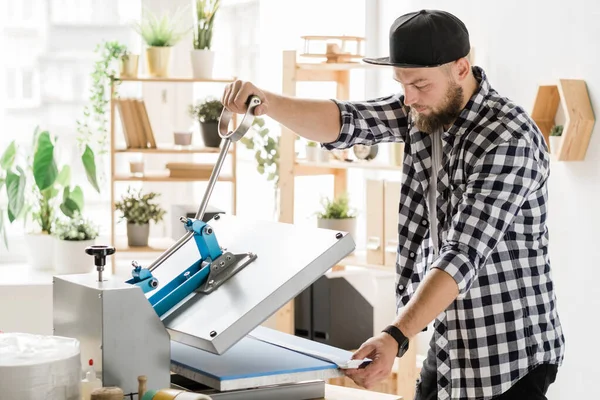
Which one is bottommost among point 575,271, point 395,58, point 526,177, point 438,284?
point 575,271

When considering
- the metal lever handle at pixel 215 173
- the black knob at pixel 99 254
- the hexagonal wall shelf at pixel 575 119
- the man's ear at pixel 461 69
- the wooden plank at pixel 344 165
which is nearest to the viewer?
the black knob at pixel 99 254

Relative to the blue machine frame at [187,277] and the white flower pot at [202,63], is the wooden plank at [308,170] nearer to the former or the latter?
the white flower pot at [202,63]

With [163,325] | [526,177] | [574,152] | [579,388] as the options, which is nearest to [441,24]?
[526,177]

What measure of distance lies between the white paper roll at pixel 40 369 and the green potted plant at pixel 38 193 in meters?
3.04

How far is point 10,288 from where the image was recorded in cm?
425

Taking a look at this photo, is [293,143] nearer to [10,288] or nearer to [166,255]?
[10,288]

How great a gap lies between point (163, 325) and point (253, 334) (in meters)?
0.34

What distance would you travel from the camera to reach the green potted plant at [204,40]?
439 centimetres

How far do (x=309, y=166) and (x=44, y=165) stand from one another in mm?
1263

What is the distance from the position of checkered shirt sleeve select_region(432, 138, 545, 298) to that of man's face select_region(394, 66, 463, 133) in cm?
16

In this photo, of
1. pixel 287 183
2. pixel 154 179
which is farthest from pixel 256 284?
pixel 154 179

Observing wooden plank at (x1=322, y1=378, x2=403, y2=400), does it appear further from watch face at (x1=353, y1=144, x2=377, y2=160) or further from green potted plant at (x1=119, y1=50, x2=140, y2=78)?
green potted plant at (x1=119, y1=50, x2=140, y2=78)

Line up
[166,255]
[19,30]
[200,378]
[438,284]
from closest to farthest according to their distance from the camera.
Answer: [200,378]
[438,284]
[166,255]
[19,30]

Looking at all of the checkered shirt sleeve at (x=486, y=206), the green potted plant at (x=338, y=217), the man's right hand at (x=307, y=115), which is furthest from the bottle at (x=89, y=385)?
the green potted plant at (x=338, y=217)
